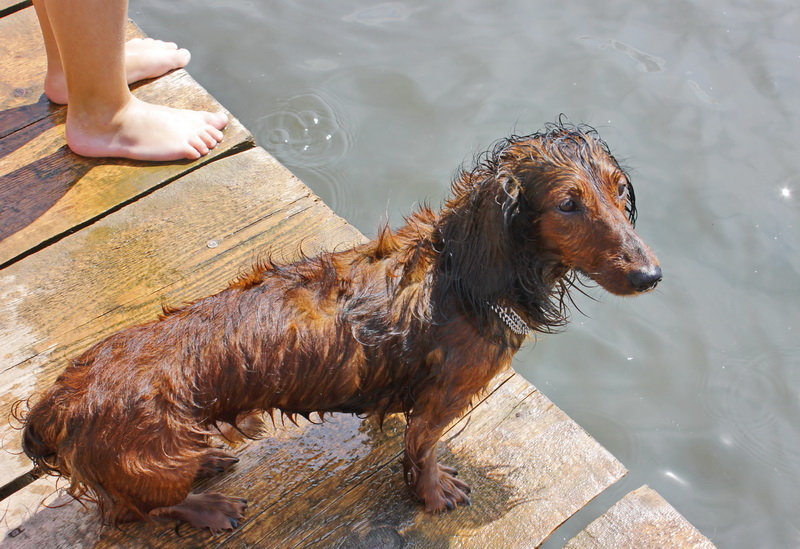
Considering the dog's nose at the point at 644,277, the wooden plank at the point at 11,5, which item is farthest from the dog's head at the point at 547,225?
the wooden plank at the point at 11,5

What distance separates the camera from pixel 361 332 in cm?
260

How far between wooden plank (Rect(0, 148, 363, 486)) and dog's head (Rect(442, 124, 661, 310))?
1.40 meters

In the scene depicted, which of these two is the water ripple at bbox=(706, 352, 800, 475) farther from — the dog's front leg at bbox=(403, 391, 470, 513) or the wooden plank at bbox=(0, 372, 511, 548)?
the dog's front leg at bbox=(403, 391, 470, 513)

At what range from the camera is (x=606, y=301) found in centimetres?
481

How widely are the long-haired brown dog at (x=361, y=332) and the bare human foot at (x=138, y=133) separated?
1.62 m

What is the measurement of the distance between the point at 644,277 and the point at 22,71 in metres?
4.03

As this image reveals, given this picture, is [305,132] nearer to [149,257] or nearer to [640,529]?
[149,257]

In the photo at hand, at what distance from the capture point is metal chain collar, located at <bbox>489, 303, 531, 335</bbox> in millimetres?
2559

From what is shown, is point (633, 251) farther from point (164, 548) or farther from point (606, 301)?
point (606, 301)

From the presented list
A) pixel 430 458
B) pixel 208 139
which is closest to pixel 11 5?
pixel 208 139

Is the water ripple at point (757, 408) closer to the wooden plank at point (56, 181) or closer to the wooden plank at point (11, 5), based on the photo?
the wooden plank at point (56, 181)

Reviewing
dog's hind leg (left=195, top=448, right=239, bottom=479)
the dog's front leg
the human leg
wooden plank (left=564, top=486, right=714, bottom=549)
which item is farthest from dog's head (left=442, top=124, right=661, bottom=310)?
the human leg

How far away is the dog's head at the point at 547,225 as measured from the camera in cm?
239

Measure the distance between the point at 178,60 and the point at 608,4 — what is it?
3948mm
